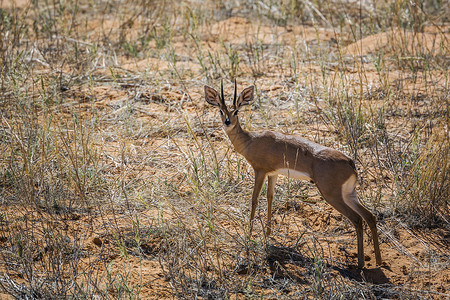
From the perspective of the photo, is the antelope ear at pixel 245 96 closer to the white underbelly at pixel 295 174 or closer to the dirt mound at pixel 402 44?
the white underbelly at pixel 295 174

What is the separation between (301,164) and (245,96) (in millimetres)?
854

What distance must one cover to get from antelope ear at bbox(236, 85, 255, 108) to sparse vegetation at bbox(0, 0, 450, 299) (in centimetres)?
58

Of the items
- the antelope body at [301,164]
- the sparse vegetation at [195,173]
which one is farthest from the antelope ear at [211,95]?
the sparse vegetation at [195,173]

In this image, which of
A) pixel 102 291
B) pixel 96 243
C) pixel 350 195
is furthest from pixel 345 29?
pixel 102 291

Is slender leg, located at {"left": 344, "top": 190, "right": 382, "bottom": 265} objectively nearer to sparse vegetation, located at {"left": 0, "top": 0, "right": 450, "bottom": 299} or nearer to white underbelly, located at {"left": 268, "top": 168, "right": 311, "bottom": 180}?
sparse vegetation, located at {"left": 0, "top": 0, "right": 450, "bottom": 299}

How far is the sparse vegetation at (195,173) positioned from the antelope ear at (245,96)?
585mm

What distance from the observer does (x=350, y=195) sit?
171 inches

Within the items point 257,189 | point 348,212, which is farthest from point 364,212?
point 257,189

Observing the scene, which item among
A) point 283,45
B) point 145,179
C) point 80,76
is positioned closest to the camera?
point 145,179

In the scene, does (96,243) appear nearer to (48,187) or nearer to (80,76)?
(48,187)

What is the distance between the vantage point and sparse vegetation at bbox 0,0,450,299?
4.02 meters

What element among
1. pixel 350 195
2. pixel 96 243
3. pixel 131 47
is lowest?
pixel 96 243

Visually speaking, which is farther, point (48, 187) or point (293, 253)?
point (48, 187)

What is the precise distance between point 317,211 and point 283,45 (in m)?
4.02
